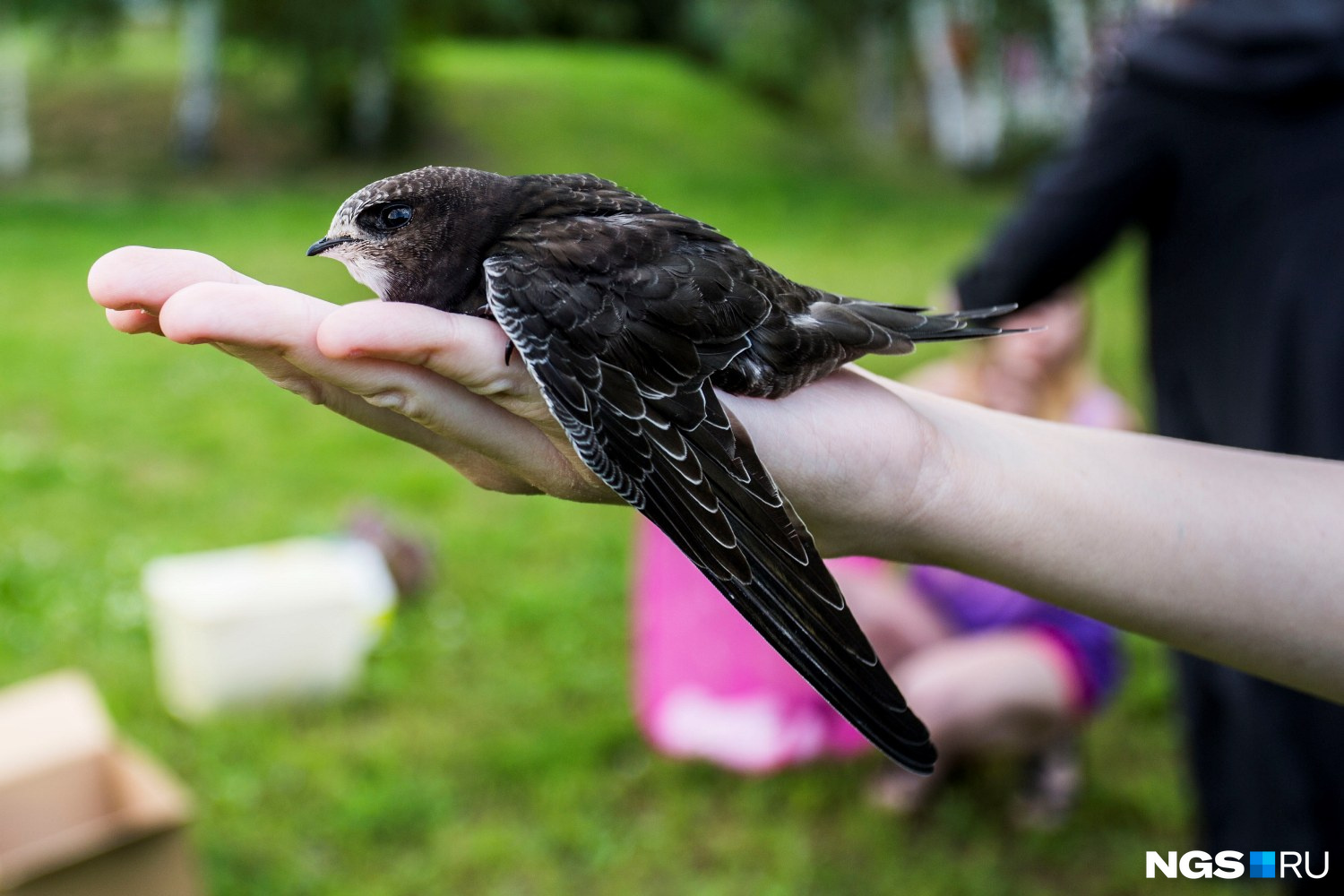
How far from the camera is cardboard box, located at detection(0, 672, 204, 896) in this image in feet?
9.11

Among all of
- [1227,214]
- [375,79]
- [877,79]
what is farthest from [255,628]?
[877,79]

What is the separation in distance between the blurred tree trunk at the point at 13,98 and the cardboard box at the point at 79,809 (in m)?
9.58

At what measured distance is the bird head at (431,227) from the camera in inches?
67.1

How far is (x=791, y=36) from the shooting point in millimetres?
11953

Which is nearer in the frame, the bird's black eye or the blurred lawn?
the bird's black eye

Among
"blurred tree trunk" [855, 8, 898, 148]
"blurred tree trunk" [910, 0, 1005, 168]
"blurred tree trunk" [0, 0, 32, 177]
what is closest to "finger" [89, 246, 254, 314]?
"blurred tree trunk" [0, 0, 32, 177]

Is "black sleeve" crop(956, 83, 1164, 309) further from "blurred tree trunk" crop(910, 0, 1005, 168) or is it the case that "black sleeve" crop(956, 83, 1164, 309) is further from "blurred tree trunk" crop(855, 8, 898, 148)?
"blurred tree trunk" crop(910, 0, 1005, 168)

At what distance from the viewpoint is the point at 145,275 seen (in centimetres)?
138

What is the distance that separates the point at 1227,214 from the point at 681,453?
5.71ft

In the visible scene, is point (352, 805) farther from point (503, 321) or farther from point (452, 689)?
point (503, 321)

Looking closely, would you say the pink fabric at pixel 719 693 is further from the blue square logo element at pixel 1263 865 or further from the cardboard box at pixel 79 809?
the cardboard box at pixel 79 809

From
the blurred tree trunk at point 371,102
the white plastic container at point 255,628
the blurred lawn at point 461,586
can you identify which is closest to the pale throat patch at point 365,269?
the blurred lawn at point 461,586

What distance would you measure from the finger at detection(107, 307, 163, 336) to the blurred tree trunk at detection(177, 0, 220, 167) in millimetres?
9784

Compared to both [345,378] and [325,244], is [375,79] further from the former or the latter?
[345,378]
